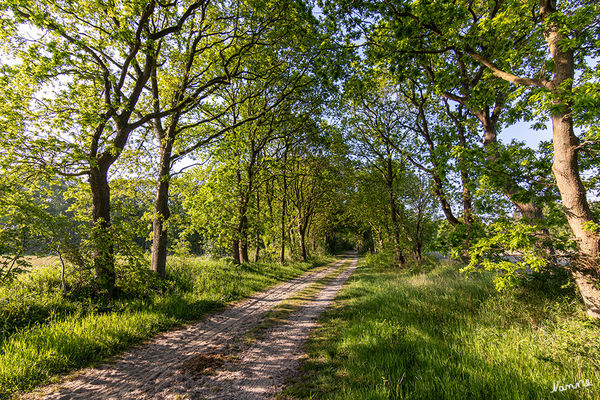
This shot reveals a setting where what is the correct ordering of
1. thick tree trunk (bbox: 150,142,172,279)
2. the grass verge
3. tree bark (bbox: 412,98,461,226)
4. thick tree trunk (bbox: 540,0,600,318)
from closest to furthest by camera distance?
thick tree trunk (bbox: 540,0,600,318)
the grass verge
tree bark (bbox: 412,98,461,226)
thick tree trunk (bbox: 150,142,172,279)

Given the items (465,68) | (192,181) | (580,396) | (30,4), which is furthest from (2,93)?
(465,68)

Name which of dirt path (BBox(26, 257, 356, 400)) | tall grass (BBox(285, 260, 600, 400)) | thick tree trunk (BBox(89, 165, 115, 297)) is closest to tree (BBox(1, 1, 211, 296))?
thick tree trunk (BBox(89, 165, 115, 297))

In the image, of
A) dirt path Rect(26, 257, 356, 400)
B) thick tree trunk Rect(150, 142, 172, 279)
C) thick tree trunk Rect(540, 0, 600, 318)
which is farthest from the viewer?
thick tree trunk Rect(150, 142, 172, 279)

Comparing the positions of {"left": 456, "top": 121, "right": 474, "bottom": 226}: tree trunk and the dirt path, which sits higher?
{"left": 456, "top": 121, "right": 474, "bottom": 226}: tree trunk

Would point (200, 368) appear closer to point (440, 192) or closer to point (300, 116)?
point (440, 192)

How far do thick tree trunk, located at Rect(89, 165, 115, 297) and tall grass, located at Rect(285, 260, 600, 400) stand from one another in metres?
6.88

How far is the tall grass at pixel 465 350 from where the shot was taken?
10.0 feet

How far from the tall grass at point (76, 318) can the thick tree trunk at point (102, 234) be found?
0.40 metres

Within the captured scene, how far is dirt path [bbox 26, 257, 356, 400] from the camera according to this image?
364cm

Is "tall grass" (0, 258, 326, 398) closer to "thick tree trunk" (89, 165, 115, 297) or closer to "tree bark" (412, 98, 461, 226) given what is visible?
"thick tree trunk" (89, 165, 115, 297)

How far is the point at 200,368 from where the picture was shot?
14.3 feet

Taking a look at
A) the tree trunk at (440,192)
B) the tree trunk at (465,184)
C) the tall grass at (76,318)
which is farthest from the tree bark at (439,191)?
the tall grass at (76,318)

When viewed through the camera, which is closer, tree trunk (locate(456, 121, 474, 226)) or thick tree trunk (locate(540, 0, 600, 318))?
thick tree trunk (locate(540, 0, 600, 318))

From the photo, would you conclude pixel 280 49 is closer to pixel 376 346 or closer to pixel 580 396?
pixel 376 346
